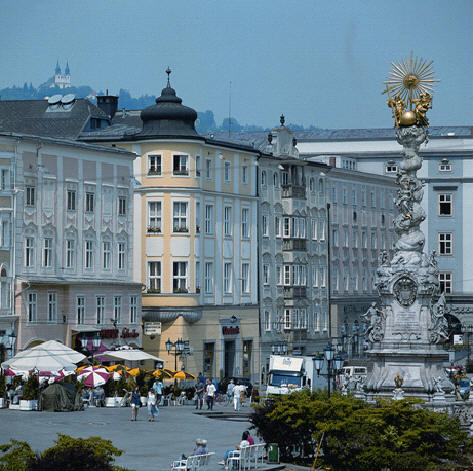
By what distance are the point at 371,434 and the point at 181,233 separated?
55.4 m

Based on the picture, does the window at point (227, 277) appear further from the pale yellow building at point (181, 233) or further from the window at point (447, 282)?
the window at point (447, 282)

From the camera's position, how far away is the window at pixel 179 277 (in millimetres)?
105812

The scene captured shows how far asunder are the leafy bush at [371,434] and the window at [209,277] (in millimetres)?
54729

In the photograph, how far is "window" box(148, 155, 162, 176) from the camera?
10562cm

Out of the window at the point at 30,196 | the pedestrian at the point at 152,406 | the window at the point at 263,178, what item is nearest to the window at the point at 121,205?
the window at the point at 30,196

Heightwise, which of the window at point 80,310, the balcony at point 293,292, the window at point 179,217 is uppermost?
the window at point 179,217

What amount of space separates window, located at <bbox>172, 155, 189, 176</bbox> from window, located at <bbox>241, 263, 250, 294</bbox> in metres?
11.0

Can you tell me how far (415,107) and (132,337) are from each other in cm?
3465

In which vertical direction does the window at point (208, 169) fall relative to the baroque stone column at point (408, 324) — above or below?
above

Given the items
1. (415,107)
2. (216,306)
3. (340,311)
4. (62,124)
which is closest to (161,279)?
(216,306)

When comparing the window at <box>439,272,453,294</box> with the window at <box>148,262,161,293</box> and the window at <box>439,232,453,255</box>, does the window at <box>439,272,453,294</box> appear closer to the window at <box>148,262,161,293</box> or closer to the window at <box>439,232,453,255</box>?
the window at <box>439,232,453,255</box>

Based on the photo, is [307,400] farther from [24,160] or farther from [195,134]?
[195,134]

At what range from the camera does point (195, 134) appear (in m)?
107

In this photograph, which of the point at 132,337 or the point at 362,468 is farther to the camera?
the point at 132,337
